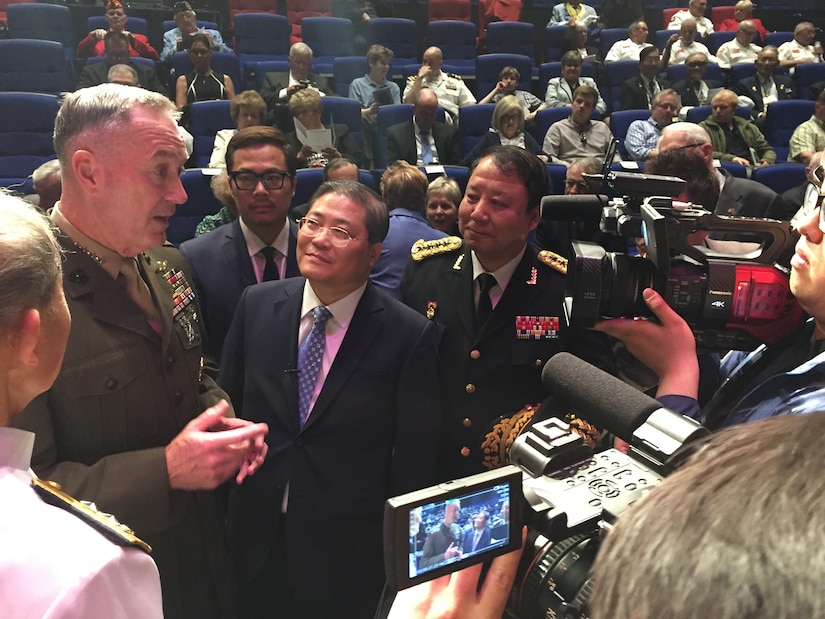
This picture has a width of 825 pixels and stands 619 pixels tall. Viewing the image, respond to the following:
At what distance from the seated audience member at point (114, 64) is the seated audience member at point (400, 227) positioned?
3489mm

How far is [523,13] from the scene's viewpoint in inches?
362

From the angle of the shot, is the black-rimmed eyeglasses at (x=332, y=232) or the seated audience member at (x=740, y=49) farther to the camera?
the seated audience member at (x=740, y=49)

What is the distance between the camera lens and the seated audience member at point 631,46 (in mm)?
8148

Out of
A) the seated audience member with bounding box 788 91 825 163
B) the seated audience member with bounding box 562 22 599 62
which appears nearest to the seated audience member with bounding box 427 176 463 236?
the seated audience member with bounding box 788 91 825 163

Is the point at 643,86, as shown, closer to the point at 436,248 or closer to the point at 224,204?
the point at 224,204

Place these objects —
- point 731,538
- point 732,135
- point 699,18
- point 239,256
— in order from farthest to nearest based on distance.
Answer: point 699,18 → point 732,135 → point 239,256 → point 731,538

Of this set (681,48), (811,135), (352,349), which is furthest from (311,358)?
Result: (681,48)

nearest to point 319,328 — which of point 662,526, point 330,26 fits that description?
point 662,526

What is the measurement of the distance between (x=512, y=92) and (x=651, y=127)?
1.59 meters

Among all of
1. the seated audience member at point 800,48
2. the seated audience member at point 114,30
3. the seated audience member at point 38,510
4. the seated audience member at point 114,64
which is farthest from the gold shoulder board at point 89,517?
the seated audience member at point 800,48

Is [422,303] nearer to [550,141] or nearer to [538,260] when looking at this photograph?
[538,260]

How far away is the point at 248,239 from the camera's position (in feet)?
7.27

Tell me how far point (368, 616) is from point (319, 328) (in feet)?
2.35

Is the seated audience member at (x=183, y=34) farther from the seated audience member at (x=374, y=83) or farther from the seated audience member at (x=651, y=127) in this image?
the seated audience member at (x=651, y=127)
